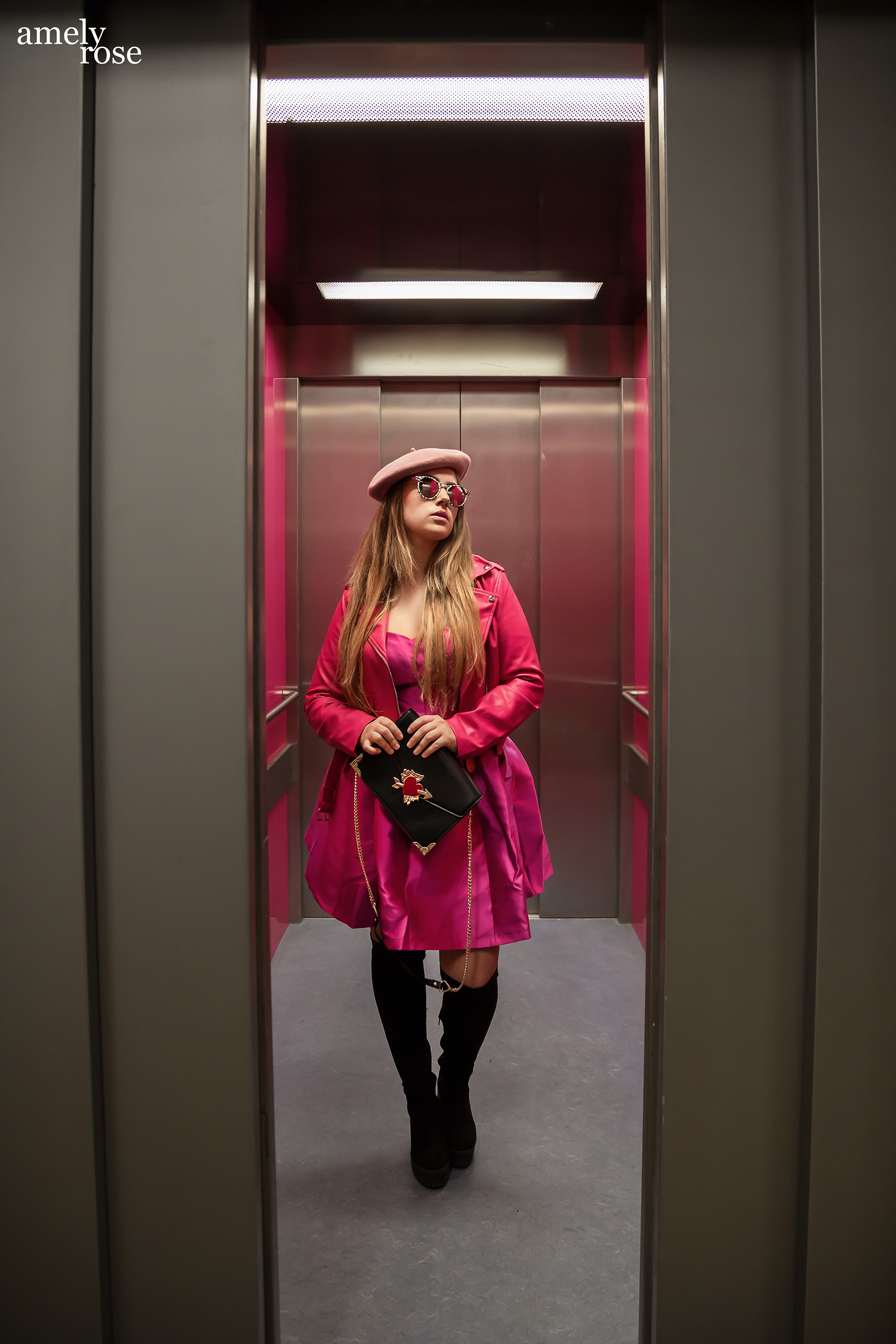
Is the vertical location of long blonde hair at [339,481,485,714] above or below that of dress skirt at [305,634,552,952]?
above

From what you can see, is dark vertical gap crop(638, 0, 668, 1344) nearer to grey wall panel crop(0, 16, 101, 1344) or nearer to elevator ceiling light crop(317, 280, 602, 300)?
grey wall panel crop(0, 16, 101, 1344)

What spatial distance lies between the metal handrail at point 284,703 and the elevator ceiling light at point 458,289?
176 centimetres

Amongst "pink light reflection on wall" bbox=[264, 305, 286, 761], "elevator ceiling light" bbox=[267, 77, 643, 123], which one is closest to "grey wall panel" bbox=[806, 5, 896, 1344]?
"elevator ceiling light" bbox=[267, 77, 643, 123]

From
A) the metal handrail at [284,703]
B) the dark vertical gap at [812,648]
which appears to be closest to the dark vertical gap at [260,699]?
the dark vertical gap at [812,648]

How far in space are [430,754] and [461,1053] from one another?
33.3 inches

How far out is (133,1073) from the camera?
Answer: 1.36 m

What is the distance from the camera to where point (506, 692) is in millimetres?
1845

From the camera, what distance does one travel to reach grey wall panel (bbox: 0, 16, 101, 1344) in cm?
128

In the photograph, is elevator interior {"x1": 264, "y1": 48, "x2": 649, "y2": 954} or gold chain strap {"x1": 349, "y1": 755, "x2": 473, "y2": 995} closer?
gold chain strap {"x1": 349, "y1": 755, "x2": 473, "y2": 995}

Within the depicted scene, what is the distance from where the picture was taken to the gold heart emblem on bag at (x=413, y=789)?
1765 millimetres

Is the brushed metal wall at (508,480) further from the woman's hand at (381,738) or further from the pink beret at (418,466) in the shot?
the woman's hand at (381,738)

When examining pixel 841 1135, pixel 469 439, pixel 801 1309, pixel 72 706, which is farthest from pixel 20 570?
pixel 469 439

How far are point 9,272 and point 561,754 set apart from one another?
2.94 metres

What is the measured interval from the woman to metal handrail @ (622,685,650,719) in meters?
1.46
